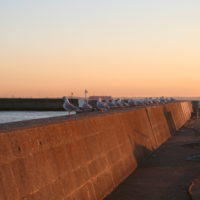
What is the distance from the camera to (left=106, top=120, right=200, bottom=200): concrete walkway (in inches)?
597

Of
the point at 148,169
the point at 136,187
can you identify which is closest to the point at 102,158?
the point at 136,187

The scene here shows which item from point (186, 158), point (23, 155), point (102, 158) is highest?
point (23, 155)

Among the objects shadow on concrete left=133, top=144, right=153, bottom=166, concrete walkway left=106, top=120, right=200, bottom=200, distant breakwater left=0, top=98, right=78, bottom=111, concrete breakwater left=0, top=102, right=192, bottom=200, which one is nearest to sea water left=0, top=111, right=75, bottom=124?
distant breakwater left=0, top=98, right=78, bottom=111

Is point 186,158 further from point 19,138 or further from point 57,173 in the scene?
point 19,138

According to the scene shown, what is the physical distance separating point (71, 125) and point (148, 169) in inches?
280

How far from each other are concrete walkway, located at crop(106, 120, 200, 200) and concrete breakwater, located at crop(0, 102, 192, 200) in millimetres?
420

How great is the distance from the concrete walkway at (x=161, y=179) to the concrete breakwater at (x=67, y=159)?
0.42 meters

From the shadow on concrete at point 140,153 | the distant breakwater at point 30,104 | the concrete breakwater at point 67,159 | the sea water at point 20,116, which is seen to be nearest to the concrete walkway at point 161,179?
the shadow on concrete at point 140,153

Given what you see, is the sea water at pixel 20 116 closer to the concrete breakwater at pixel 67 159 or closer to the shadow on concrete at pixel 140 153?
the shadow on concrete at pixel 140 153

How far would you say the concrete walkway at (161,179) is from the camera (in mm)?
15153

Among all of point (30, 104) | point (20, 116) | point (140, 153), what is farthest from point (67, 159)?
point (30, 104)

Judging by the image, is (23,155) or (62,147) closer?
(23,155)

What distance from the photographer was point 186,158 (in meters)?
24.1

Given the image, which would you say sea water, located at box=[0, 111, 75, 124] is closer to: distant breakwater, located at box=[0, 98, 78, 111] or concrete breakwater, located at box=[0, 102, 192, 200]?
distant breakwater, located at box=[0, 98, 78, 111]
